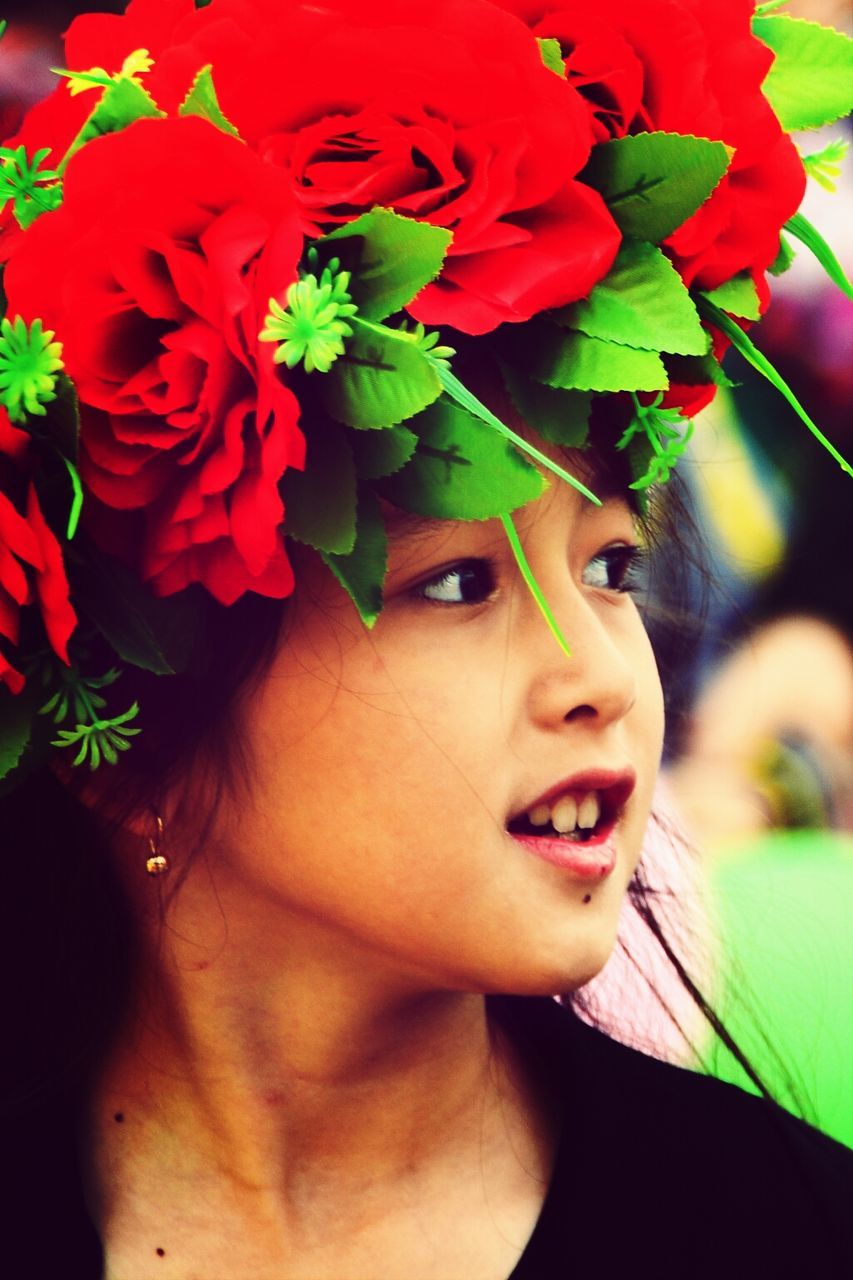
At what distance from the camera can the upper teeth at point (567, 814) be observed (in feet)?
2.72

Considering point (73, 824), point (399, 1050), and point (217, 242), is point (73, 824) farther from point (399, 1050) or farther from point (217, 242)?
point (217, 242)

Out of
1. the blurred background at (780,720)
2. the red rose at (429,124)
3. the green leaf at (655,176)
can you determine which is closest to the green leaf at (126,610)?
the red rose at (429,124)

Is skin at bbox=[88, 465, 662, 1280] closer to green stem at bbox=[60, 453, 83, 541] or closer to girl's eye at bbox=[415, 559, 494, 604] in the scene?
girl's eye at bbox=[415, 559, 494, 604]

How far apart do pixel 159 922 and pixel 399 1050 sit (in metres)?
0.17

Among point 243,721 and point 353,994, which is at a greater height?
point 243,721

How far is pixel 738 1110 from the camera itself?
1.08 metres

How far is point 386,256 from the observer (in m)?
0.70

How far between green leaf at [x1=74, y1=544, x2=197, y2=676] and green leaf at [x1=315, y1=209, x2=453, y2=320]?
187 millimetres

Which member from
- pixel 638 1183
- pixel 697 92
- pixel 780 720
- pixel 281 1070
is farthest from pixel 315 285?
pixel 780 720

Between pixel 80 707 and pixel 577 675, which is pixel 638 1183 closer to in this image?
pixel 577 675

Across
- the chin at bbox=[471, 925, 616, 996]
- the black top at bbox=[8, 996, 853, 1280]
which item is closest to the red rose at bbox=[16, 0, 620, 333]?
the chin at bbox=[471, 925, 616, 996]

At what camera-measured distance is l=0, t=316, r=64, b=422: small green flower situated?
0.70 metres

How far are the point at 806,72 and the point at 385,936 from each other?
Answer: 57cm

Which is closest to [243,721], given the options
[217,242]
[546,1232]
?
[217,242]
